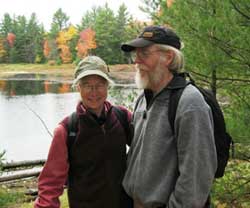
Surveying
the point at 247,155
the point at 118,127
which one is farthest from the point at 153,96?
the point at 247,155

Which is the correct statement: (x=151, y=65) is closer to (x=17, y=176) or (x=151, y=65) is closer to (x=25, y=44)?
(x=17, y=176)

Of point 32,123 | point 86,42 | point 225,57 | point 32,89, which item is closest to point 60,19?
point 86,42

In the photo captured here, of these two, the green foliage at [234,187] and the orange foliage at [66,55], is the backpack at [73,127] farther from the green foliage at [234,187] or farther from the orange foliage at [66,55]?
the orange foliage at [66,55]

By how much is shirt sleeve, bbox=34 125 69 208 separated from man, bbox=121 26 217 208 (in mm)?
355

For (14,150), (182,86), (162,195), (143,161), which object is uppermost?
(182,86)

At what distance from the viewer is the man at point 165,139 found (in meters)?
2.02

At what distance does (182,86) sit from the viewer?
7.06 feet

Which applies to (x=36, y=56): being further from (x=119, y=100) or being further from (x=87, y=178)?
(x=87, y=178)

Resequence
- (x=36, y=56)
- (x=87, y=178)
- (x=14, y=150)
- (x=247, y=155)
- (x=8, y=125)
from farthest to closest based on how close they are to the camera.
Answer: (x=36, y=56)
(x=8, y=125)
(x=14, y=150)
(x=247, y=155)
(x=87, y=178)

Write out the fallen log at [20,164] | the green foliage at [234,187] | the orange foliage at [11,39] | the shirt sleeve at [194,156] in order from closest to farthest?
the shirt sleeve at [194,156], the green foliage at [234,187], the fallen log at [20,164], the orange foliage at [11,39]

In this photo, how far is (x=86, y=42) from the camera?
5581 cm

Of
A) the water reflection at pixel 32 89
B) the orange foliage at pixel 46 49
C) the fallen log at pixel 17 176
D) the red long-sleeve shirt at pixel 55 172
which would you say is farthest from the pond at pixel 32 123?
the orange foliage at pixel 46 49

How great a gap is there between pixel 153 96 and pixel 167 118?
207 millimetres

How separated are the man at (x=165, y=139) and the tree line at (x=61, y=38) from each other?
4830 centimetres
